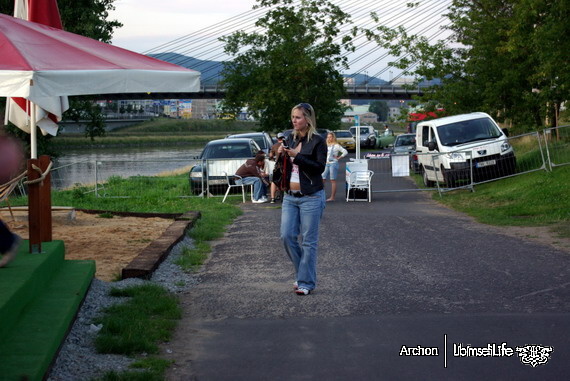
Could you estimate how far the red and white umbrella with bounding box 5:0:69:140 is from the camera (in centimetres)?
996

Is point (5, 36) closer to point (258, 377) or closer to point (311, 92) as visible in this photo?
point (258, 377)

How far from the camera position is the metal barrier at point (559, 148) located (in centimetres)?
2095

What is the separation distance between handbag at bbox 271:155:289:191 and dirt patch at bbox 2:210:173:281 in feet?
6.47

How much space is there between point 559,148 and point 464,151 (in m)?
2.35

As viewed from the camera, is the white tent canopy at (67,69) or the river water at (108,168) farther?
the river water at (108,168)

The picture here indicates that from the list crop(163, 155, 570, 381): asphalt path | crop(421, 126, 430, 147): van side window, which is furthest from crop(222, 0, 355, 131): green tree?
crop(163, 155, 570, 381): asphalt path

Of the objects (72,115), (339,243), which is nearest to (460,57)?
(72,115)

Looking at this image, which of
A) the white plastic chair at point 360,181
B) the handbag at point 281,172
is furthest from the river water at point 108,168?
the handbag at point 281,172

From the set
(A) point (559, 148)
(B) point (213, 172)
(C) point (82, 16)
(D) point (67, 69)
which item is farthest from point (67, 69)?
(C) point (82, 16)

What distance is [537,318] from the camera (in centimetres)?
670

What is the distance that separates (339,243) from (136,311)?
17.5 ft

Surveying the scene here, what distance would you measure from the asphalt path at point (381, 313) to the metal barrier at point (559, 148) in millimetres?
9795

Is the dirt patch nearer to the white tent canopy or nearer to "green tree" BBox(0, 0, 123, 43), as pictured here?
the white tent canopy

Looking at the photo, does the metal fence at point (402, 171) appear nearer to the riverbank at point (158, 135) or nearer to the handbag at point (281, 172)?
the handbag at point (281, 172)
